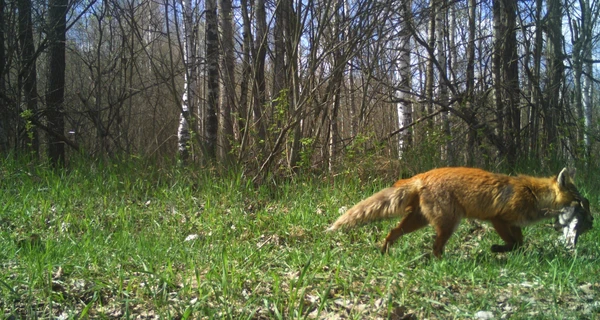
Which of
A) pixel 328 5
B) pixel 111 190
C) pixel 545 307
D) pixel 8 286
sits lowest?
pixel 545 307

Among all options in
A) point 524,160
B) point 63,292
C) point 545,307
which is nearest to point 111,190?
point 63,292

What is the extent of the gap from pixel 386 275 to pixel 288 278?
0.91 m

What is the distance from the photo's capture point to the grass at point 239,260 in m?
3.89

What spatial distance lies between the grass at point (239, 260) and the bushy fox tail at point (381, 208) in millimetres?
391

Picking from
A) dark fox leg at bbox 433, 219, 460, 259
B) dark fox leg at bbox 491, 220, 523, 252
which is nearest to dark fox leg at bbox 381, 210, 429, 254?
dark fox leg at bbox 433, 219, 460, 259

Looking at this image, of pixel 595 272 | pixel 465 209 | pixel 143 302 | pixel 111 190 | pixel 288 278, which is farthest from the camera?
pixel 111 190

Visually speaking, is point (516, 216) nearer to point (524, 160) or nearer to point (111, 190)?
point (524, 160)

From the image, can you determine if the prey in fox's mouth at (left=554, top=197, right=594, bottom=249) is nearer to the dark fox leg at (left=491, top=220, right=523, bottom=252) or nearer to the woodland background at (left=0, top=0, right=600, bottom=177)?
the dark fox leg at (left=491, top=220, right=523, bottom=252)

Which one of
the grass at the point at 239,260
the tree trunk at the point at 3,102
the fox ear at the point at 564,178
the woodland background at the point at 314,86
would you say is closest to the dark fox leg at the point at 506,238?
the grass at the point at 239,260

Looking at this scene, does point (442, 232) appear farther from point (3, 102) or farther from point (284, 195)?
point (3, 102)

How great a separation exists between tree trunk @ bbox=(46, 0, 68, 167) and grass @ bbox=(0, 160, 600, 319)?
3936 mm

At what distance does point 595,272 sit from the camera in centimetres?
485

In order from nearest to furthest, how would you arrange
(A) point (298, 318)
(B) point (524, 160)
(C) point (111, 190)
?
(A) point (298, 318)
(C) point (111, 190)
(B) point (524, 160)

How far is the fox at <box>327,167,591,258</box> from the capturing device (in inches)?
213
